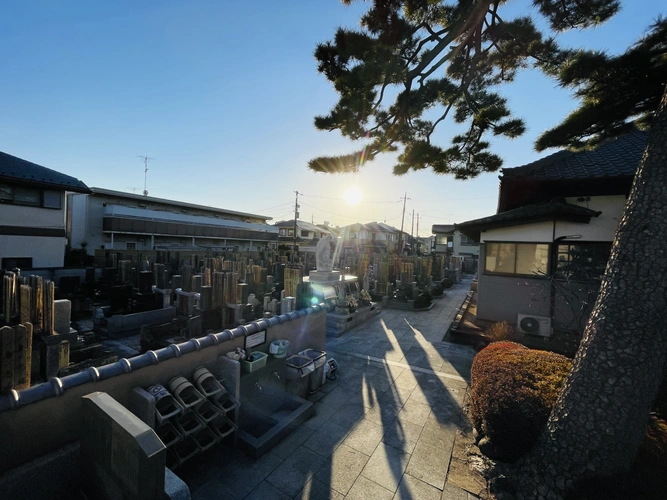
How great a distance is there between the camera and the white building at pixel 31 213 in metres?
13.3

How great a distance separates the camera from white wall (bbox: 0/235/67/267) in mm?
13383

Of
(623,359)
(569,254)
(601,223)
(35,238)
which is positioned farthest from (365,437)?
(35,238)

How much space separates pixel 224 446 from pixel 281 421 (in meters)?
0.86

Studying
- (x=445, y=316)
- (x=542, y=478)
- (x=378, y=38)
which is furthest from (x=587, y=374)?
(x=445, y=316)

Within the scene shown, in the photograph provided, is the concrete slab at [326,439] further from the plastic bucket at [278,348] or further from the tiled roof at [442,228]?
the tiled roof at [442,228]

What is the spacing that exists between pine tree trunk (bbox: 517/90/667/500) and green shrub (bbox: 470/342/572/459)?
14.3 inches

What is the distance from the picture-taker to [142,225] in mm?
26547

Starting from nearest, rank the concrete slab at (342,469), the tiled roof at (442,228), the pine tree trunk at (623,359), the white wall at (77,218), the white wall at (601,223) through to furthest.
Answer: the pine tree trunk at (623,359) → the concrete slab at (342,469) → the white wall at (601,223) → the white wall at (77,218) → the tiled roof at (442,228)

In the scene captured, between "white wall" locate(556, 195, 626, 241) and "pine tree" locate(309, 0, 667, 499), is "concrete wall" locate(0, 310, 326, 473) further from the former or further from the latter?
"white wall" locate(556, 195, 626, 241)

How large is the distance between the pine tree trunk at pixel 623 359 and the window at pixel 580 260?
5.64 meters

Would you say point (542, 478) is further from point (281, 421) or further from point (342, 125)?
point (342, 125)

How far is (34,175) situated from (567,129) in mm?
21249

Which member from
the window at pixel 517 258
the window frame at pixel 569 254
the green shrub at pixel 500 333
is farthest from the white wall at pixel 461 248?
the green shrub at pixel 500 333

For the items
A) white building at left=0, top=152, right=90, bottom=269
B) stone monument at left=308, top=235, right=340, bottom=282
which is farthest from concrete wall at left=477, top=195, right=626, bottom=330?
white building at left=0, top=152, right=90, bottom=269
